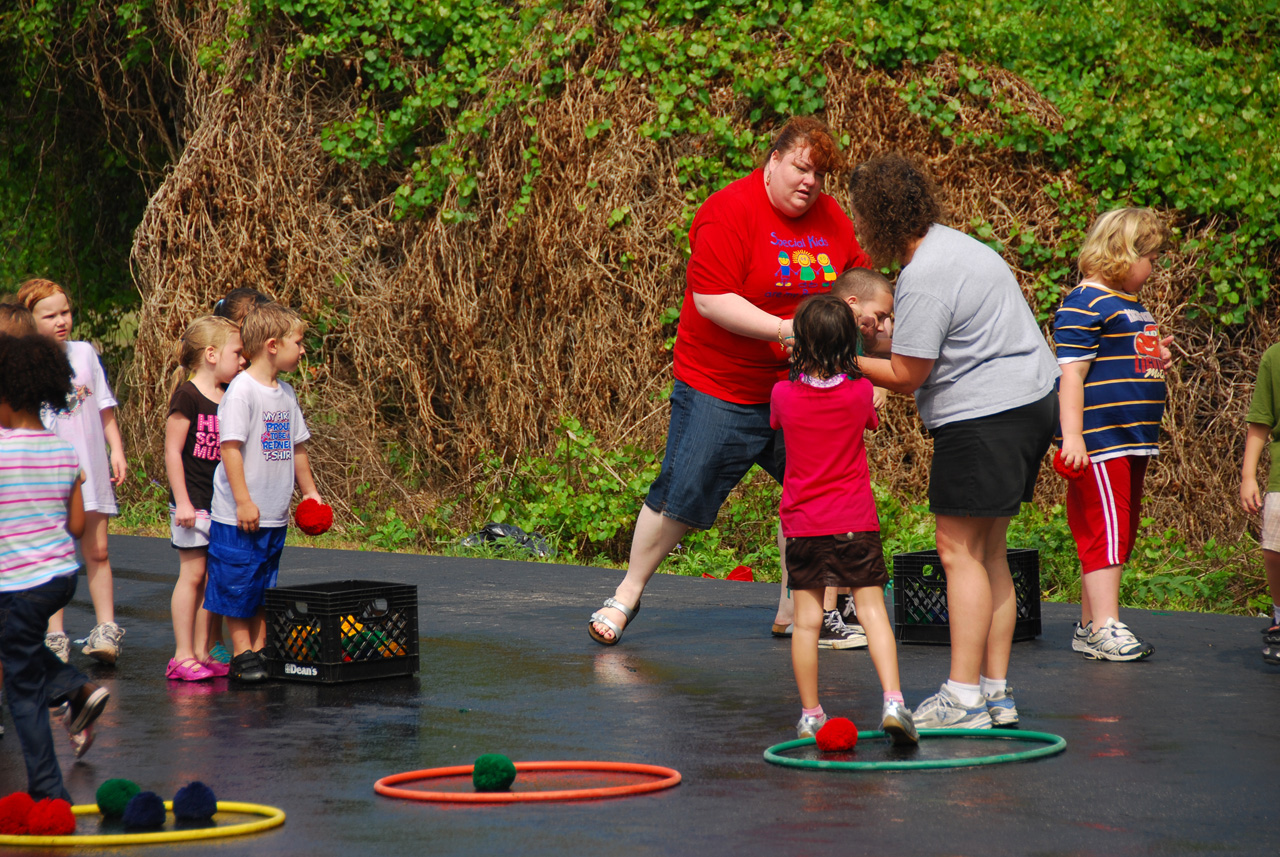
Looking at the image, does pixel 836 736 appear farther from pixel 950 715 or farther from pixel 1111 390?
pixel 1111 390

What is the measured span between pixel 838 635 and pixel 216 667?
2603mm

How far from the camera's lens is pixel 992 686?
456cm

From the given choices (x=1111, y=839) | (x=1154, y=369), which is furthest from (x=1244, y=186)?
(x=1111, y=839)

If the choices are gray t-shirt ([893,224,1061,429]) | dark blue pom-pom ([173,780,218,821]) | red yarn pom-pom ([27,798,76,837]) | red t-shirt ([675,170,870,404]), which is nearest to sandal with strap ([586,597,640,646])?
red t-shirt ([675,170,870,404])

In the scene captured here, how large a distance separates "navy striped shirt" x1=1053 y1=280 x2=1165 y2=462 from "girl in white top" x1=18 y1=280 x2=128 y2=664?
13.1 ft

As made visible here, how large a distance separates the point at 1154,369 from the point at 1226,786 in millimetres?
2253

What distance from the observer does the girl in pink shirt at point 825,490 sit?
14.3 ft

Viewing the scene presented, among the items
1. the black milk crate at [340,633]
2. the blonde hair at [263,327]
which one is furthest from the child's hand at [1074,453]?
the blonde hair at [263,327]

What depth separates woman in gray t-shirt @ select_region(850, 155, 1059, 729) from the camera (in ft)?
14.1

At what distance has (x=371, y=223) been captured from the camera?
1162 centimetres

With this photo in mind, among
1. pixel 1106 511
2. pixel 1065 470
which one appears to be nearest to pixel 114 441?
pixel 1065 470

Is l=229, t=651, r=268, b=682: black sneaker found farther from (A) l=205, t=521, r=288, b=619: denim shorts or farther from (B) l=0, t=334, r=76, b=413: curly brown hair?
(B) l=0, t=334, r=76, b=413: curly brown hair

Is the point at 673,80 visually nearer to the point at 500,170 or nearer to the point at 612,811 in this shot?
the point at 500,170

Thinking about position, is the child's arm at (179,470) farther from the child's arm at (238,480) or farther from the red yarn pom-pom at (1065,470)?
the red yarn pom-pom at (1065,470)
